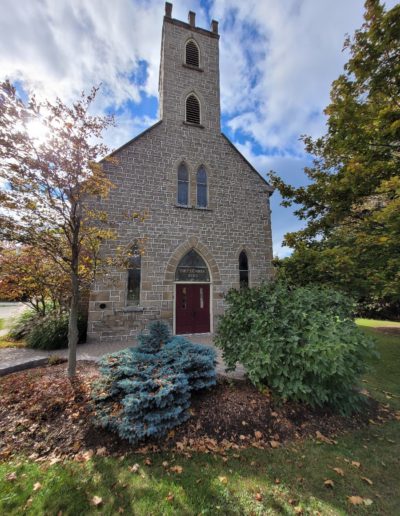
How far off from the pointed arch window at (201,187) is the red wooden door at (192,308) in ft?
13.7

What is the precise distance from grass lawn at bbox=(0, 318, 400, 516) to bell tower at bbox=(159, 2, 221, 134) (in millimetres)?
12809

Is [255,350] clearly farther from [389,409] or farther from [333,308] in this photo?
[389,409]

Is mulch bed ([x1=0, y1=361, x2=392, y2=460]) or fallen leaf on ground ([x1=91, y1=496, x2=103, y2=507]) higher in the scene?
mulch bed ([x1=0, y1=361, x2=392, y2=460])

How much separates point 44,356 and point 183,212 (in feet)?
25.1

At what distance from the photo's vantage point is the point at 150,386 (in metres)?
3.51

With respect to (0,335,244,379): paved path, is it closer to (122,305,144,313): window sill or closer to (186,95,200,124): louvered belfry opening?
(122,305,144,313): window sill

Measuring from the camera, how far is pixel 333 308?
4.39 meters

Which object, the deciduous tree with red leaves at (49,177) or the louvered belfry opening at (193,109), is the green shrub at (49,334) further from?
the louvered belfry opening at (193,109)

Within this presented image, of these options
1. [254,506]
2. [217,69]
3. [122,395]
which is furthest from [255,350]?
[217,69]

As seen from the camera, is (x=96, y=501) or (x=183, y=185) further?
(x=183, y=185)

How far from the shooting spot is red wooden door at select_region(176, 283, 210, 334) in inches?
401

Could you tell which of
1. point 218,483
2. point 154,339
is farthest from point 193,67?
point 218,483

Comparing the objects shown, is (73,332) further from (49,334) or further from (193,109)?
(193,109)

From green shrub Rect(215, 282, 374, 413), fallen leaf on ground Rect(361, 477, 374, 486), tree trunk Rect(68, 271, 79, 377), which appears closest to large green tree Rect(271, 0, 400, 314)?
green shrub Rect(215, 282, 374, 413)
